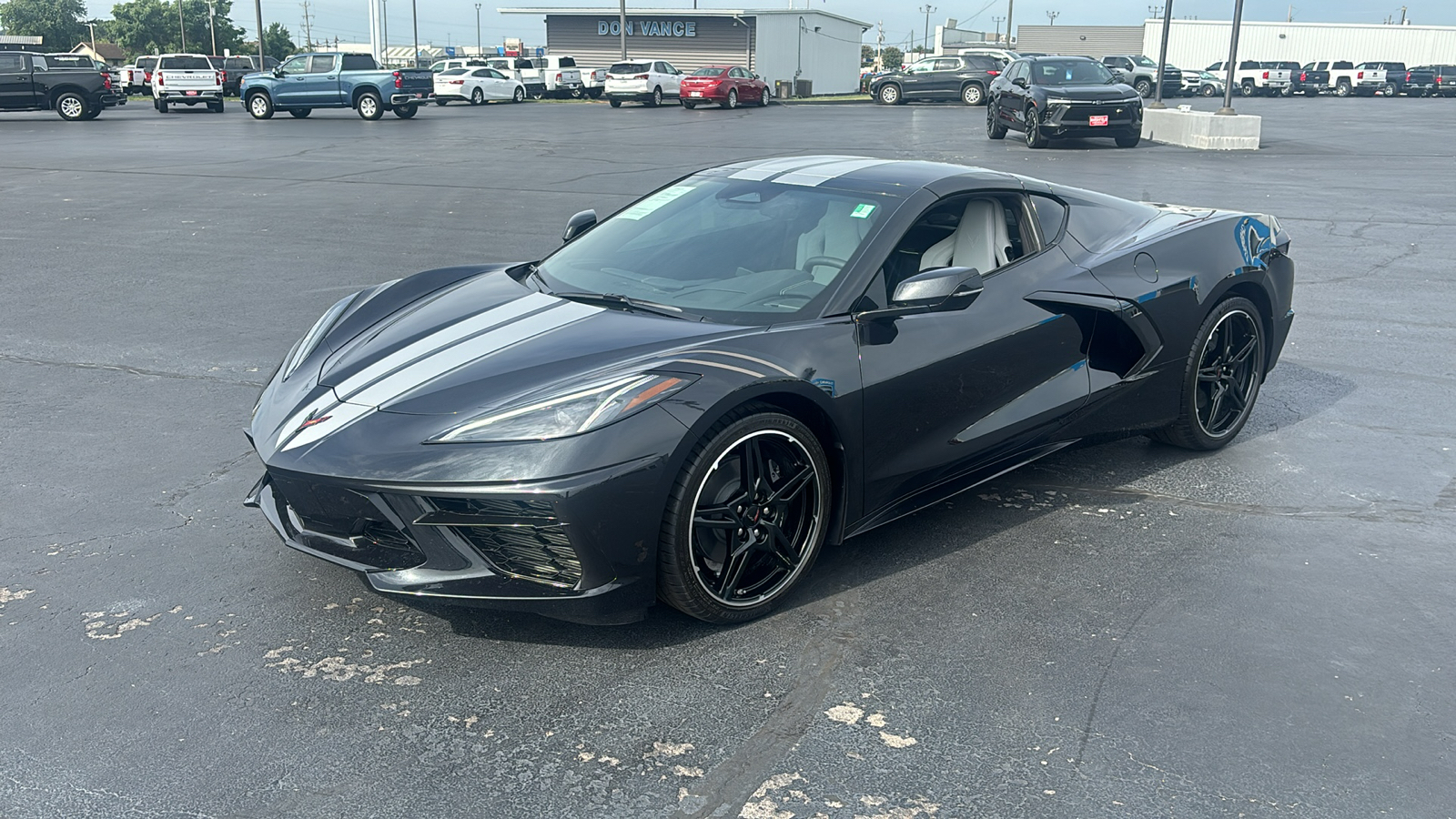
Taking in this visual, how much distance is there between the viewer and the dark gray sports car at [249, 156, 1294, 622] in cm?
334

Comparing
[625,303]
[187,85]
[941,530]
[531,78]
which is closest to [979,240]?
[941,530]

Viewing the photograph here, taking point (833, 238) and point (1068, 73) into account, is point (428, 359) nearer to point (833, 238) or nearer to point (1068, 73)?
point (833, 238)

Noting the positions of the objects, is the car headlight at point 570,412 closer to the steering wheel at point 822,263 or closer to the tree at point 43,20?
the steering wheel at point 822,263

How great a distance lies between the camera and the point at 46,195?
46.0 feet

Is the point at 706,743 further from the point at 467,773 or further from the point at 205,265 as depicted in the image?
the point at 205,265

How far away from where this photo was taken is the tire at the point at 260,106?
3189cm

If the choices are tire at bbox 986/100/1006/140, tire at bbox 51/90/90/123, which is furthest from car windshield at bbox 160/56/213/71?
tire at bbox 986/100/1006/140

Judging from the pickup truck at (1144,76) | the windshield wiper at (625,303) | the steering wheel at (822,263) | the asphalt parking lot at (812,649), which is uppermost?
the pickup truck at (1144,76)

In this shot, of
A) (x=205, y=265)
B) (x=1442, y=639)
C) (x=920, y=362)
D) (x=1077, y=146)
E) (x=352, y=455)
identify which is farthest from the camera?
(x=1077, y=146)

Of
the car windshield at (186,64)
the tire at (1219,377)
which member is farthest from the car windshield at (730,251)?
the car windshield at (186,64)

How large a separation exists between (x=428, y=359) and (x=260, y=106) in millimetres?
31455

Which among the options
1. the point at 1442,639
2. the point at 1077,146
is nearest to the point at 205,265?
the point at 1442,639

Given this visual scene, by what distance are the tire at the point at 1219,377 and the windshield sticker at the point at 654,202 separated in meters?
2.31

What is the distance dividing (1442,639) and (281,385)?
12.7 ft
